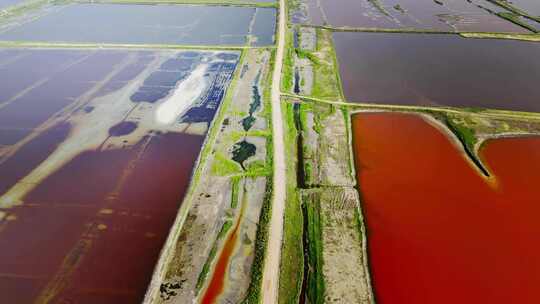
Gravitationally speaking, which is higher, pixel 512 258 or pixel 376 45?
pixel 376 45

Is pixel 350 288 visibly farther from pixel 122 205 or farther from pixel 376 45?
pixel 376 45

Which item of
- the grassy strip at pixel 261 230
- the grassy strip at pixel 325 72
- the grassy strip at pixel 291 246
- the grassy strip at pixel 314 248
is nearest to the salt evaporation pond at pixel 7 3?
the grassy strip at pixel 325 72

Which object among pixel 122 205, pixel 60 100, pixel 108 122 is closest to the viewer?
pixel 122 205

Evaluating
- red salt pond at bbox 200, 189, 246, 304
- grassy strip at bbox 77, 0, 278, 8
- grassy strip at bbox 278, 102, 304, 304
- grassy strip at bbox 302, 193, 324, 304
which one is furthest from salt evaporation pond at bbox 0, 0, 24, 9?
grassy strip at bbox 302, 193, 324, 304

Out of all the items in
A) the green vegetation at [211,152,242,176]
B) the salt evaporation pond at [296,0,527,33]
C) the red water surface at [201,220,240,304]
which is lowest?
the red water surface at [201,220,240,304]

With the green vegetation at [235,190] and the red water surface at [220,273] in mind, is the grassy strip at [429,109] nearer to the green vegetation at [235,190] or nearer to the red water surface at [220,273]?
the green vegetation at [235,190]

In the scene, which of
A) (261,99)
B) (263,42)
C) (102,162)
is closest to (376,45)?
(263,42)

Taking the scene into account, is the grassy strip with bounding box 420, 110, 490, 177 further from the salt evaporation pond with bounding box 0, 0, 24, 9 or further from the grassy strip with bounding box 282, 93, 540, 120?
the salt evaporation pond with bounding box 0, 0, 24, 9
